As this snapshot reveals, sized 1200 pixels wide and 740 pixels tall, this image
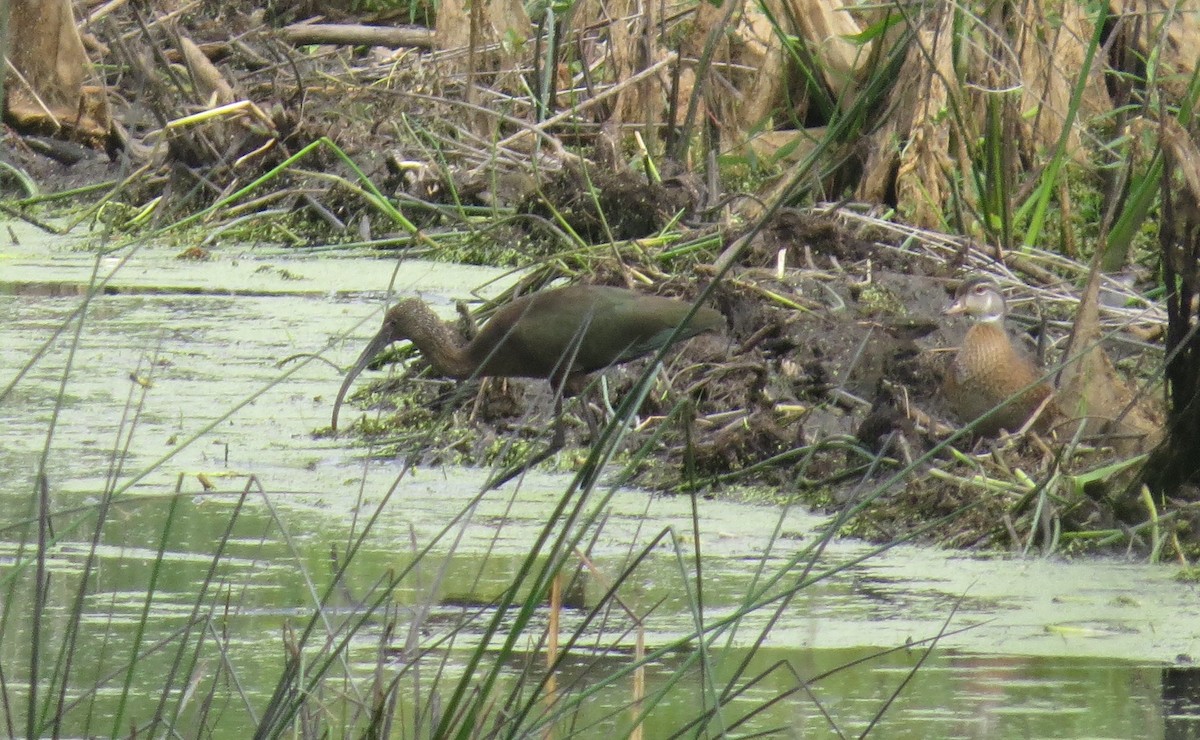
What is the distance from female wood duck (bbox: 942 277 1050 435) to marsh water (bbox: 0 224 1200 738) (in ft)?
1.78

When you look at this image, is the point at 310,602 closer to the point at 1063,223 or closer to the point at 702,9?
the point at 1063,223

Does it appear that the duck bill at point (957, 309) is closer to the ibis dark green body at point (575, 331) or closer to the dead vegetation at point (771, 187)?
the dead vegetation at point (771, 187)

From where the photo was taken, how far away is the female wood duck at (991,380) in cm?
432

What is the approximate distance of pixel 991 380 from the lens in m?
4.37

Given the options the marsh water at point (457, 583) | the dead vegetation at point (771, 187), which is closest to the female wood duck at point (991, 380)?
the dead vegetation at point (771, 187)

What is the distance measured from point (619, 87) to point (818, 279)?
2.19 metres

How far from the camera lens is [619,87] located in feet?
24.2

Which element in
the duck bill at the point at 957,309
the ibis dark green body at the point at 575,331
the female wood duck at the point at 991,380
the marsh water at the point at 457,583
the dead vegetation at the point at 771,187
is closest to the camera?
the marsh water at the point at 457,583

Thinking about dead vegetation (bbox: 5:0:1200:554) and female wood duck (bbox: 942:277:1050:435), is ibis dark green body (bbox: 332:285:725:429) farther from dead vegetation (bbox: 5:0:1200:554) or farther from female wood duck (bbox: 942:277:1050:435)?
female wood duck (bbox: 942:277:1050:435)

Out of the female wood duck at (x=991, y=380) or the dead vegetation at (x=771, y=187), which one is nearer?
the dead vegetation at (x=771, y=187)

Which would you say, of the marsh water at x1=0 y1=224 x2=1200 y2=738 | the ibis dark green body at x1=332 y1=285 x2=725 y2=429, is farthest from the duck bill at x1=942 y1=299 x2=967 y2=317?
the marsh water at x1=0 y1=224 x2=1200 y2=738

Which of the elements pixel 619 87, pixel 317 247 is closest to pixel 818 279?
pixel 619 87

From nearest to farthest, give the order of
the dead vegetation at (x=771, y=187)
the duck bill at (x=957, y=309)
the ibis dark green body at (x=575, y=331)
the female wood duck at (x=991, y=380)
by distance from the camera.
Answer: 1. the dead vegetation at (x=771, y=187)
2. the female wood duck at (x=991, y=380)
3. the ibis dark green body at (x=575, y=331)
4. the duck bill at (x=957, y=309)

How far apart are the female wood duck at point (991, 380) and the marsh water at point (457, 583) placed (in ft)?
1.78
